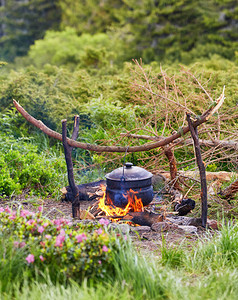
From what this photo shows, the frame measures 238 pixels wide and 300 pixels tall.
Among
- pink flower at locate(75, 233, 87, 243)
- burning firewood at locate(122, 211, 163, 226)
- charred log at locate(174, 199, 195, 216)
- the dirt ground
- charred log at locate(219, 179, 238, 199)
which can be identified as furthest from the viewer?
charred log at locate(219, 179, 238, 199)

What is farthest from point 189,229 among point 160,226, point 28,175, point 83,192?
point 28,175

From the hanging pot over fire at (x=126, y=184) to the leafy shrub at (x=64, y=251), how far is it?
55.3 inches

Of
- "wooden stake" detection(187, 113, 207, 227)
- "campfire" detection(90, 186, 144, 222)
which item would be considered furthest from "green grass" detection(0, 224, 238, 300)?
"campfire" detection(90, 186, 144, 222)

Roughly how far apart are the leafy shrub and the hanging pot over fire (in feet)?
4.61

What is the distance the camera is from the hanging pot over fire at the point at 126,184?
447 centimetres

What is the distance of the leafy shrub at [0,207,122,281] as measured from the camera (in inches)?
111

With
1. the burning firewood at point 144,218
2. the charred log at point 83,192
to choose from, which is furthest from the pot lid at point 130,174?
the charred log at point 83,192

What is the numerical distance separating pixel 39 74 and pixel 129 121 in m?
3.27

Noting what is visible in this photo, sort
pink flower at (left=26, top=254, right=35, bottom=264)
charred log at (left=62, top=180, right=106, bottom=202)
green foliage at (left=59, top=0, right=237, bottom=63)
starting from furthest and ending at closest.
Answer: green foliage at (left=59, top=0, right=237, bottom=63), charred log at (left=62, top=180, right=106, bottom=202), pink flower at (left=26, top=254, right=35, bottom=264)

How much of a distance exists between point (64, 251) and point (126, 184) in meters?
1.72

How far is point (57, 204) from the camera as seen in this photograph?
5.66 m

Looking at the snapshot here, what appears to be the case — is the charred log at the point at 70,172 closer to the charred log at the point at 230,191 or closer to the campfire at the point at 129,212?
the campfire at the point at 129,212

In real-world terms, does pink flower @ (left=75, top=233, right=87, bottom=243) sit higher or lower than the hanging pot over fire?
lower

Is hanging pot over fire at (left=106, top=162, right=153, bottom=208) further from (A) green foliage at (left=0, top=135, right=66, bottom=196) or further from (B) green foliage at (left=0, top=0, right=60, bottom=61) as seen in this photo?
(B) green foliage at (left=0, top=0, right=60, bottom=61)
